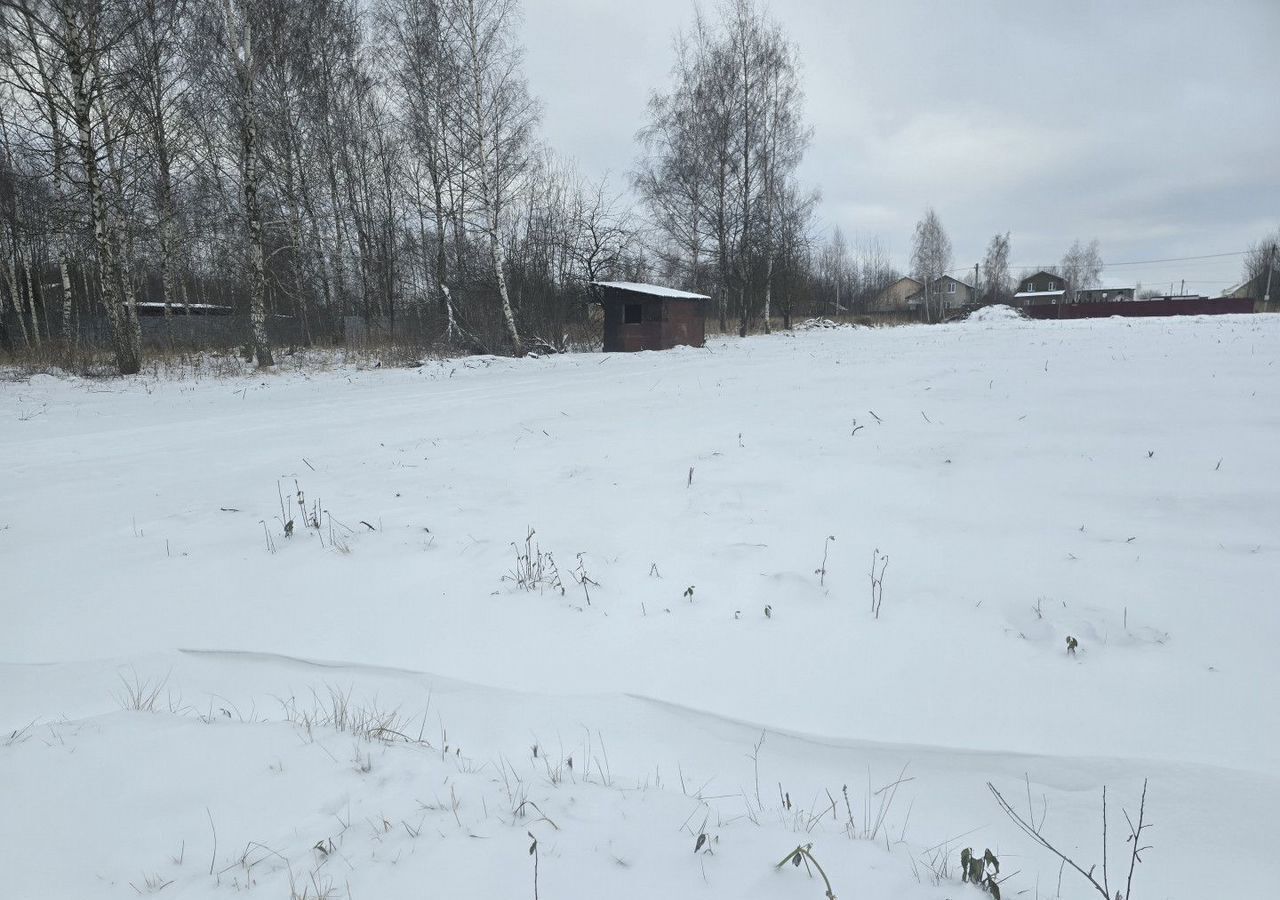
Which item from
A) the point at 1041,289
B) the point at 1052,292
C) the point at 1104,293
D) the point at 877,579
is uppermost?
the point at 1041,289

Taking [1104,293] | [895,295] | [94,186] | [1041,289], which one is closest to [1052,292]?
[1041,289]

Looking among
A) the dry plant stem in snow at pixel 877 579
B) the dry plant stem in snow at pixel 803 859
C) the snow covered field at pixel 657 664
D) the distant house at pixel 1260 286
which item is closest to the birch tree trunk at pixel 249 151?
the snow covered field at pixel 657 664

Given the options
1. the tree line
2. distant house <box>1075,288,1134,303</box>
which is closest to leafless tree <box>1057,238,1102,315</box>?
distant house <box>1075,288,1134,303</box>

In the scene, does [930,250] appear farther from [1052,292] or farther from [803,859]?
[803,859]

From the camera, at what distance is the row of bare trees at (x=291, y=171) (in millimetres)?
11930

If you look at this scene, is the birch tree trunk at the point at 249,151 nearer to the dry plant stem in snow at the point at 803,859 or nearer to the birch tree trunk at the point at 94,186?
the birch tree trunk at the point at 94,186

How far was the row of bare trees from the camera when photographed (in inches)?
470

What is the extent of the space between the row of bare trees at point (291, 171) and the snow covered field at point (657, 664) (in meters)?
10.1

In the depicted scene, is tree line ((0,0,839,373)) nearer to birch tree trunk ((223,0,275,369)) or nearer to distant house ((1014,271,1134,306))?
birch tree trunk ((223,0,275,369))

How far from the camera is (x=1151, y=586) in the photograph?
275cm

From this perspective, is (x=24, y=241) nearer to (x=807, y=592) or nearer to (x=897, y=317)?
(x=807, y=592)

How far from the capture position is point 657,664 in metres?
2.54

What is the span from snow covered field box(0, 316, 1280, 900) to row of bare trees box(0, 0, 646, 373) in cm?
1015

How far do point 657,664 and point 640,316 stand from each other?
15894 millimetres
